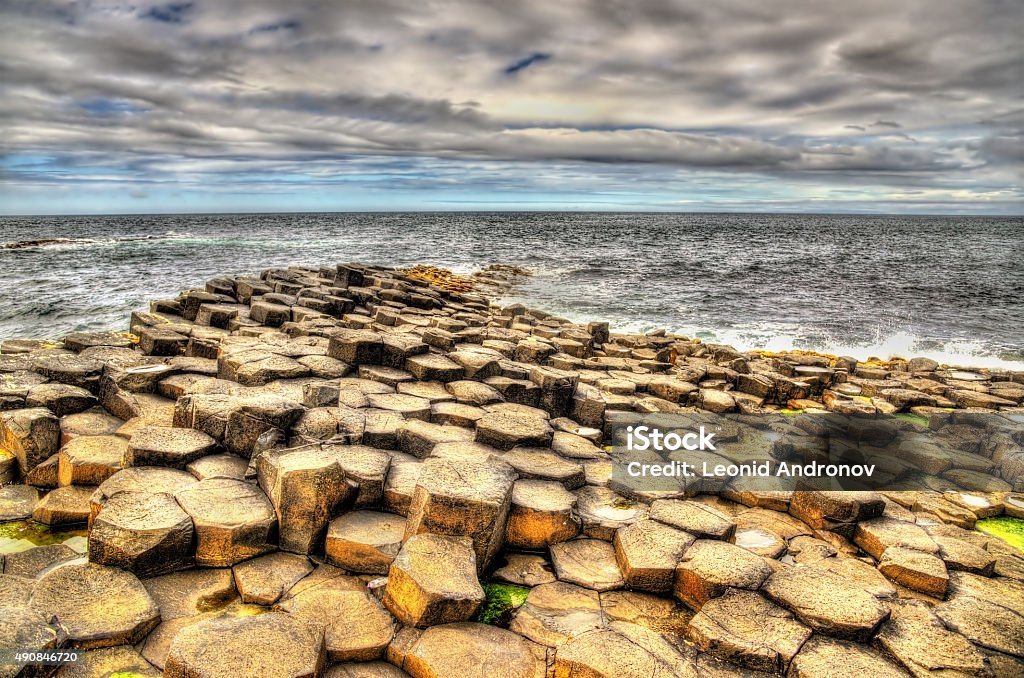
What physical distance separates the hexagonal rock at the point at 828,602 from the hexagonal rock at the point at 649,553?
0.52 metres

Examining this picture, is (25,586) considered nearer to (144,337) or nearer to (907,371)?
(144,337)

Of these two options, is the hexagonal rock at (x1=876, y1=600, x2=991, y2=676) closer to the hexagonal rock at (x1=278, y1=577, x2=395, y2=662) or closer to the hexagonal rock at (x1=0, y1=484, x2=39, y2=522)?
the hexagonal rock at (x1=278, y1=577, x2=395, y2=662)

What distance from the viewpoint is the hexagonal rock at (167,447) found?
4.02 metres

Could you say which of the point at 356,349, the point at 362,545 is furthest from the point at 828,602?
the point at 356,349

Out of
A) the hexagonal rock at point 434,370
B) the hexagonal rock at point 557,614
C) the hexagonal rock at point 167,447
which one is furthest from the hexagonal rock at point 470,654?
the hexagonal rock at point 434,370

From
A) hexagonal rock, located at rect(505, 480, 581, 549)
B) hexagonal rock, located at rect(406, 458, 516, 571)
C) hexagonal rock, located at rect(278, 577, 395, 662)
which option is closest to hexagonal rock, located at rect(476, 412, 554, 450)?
hexagonal rock, located at rect(505, 480, 581, 549)

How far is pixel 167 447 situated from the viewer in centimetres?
409

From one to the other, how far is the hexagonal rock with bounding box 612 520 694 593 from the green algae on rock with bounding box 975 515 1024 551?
3.14 metres

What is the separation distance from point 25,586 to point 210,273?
1008 inches

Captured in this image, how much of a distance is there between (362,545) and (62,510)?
2468mm

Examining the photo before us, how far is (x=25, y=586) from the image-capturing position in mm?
2908

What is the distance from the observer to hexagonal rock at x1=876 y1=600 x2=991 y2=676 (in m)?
2.78

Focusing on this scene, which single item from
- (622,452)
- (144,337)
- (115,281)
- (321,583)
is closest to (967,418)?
(622,452)

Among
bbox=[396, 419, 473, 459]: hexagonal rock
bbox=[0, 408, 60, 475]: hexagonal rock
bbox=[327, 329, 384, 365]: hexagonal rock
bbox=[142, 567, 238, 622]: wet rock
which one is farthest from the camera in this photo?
bbox=[327, 329, 384, 365]: hexagonal rock
